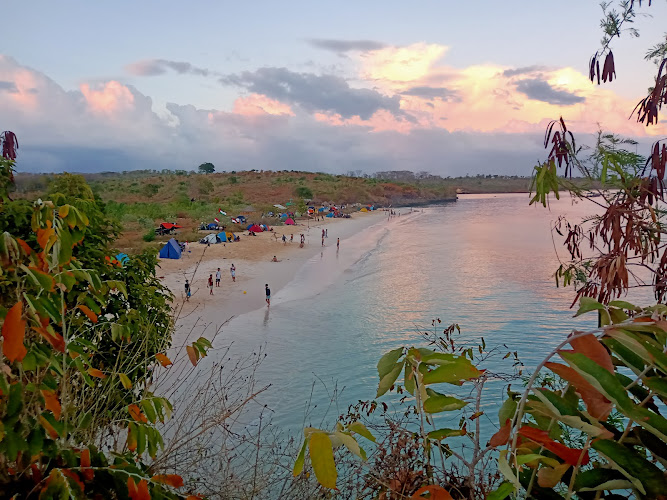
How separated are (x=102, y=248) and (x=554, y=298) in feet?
79.3

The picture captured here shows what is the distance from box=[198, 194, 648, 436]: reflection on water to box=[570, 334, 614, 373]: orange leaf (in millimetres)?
10986

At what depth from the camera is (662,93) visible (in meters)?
3.41

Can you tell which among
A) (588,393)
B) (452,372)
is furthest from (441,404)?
→ (588,393)

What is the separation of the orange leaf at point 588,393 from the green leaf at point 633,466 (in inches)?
2.4

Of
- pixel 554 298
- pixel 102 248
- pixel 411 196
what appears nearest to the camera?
pixel 102 248

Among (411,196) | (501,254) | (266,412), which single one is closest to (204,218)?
(501,254)

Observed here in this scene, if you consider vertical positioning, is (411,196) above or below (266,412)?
above

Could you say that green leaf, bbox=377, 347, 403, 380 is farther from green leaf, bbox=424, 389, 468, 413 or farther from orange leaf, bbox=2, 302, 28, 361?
orange leaf, bbox=2, 302, 28, 361

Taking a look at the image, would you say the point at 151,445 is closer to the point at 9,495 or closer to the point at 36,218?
the point at 9,495

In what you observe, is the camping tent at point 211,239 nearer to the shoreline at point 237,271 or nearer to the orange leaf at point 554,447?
the shoreline at point 237,271

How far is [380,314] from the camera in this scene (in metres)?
22.4

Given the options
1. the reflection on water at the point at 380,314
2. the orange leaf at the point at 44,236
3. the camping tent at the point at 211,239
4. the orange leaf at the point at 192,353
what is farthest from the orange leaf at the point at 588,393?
the camping tent at the point at 211,239

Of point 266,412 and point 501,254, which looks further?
point 501,254

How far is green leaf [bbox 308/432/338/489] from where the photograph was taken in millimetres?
1099
